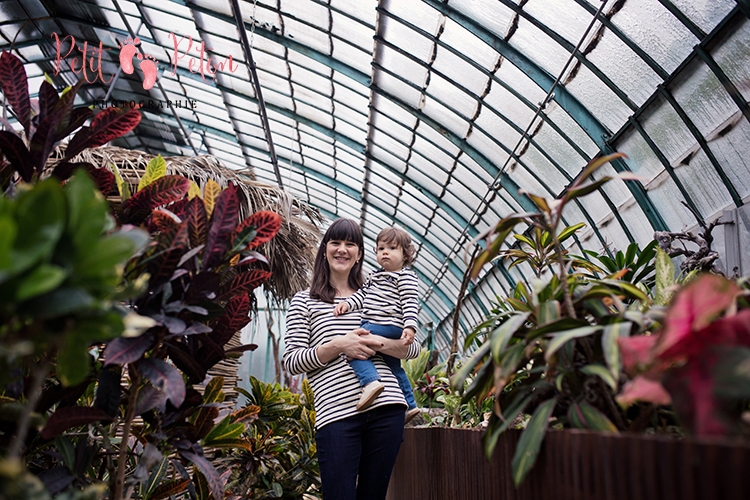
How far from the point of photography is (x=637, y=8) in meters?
5.46

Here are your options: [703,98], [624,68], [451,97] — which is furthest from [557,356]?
[451,97]

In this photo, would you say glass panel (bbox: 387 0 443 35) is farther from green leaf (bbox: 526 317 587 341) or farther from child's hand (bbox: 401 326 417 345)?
green leaf (bbox: 526 317 587 341)

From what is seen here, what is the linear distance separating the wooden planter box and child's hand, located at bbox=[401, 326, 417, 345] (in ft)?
2.41

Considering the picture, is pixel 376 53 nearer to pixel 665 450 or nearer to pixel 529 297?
pixel 529 297

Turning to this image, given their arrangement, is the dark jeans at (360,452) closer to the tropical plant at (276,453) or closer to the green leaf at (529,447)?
the green leaf at (529,447)

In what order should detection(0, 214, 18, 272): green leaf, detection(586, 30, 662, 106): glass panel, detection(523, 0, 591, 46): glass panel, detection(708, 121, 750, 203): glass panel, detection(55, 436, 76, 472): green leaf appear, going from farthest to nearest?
detection(523, 0, 591, 46): glass panel → detection(586, 30, 662, 106): glass panel → detection(708, 121, 750, 203): glass panel → detection(55, 436, 76, 472): green leaf → detection(0, 214, 18, 272): green leaf

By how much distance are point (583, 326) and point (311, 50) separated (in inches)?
363

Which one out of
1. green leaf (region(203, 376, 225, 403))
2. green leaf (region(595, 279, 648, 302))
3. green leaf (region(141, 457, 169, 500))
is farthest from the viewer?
green leaf (region(203, 376, 225, 403))

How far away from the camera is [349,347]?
2057 mm

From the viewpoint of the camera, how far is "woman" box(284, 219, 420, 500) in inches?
78.5

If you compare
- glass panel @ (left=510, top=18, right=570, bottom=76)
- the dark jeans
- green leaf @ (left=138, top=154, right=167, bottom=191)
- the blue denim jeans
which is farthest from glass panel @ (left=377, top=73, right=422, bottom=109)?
green leaf @ (left=138, top=154, right=167, bottom=191)

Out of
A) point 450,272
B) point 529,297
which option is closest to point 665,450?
point 529,297

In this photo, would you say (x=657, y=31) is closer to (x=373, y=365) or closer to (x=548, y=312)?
(x=373, y=365)

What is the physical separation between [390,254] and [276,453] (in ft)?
4.65
